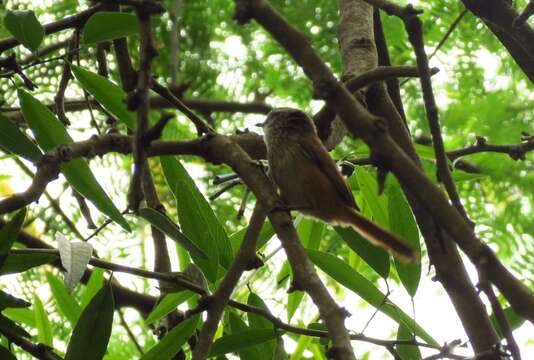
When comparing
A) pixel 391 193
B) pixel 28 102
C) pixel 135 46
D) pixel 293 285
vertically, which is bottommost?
pixel 293 285

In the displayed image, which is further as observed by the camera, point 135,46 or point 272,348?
point 135,46

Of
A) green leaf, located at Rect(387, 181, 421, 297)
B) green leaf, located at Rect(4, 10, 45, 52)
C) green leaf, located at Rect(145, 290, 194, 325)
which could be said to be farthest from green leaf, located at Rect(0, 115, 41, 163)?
green leaf, located at Rect(387, 181, 421, 297)

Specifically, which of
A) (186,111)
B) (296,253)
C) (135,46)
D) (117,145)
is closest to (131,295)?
(135,46)

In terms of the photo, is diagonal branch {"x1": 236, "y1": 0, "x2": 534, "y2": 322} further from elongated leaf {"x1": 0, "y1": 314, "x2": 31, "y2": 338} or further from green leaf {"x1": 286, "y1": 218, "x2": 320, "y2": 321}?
green leaf {"x1": 286, "y1": 218, "x2": 320, "y2": 321}

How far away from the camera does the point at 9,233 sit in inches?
55.4

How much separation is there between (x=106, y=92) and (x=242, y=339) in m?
0.63

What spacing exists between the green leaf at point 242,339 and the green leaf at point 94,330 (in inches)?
8.9

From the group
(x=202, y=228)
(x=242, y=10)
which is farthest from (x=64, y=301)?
(x=242, y=10)

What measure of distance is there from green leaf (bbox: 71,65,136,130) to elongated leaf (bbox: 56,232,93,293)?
377mm

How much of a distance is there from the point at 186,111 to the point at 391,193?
0.48 m

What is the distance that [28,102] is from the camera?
164 centimetres

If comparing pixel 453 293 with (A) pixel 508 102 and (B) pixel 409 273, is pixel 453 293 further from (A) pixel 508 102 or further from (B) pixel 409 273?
(A) pixel 508 102

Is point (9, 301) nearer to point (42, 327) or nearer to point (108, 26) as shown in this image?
point (42, 327)

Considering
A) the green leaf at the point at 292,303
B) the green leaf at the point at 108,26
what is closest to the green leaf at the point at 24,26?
the green leaf at the point at 108,26
